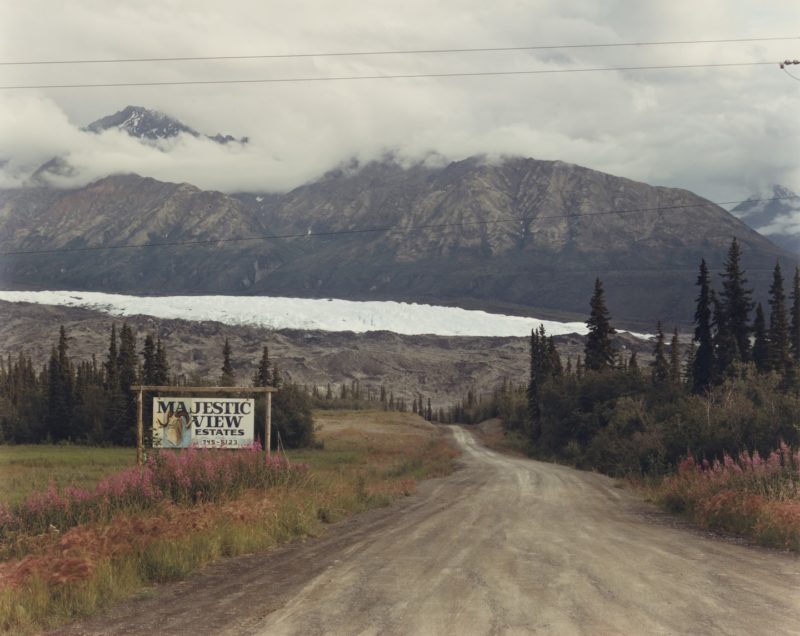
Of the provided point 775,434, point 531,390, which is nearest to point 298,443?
point 531,390

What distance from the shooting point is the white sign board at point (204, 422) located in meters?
24.3

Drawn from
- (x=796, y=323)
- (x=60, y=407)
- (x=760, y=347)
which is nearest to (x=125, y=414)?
(x=60, y=407)

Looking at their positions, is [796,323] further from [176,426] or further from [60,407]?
[60,407]

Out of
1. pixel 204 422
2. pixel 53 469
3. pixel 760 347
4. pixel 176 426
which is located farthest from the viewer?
pixel 760 347

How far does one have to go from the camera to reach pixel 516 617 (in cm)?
1023

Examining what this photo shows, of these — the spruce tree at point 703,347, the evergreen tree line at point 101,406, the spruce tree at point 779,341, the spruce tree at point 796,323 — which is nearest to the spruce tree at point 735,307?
the spruce tree at point 703,347

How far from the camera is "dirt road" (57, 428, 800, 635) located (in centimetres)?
1009

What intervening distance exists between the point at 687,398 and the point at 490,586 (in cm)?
4181

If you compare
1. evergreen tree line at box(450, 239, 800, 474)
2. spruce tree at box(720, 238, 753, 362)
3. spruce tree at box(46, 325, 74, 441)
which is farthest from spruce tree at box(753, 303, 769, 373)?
spruce tree at box(46, 325, 74, 441)

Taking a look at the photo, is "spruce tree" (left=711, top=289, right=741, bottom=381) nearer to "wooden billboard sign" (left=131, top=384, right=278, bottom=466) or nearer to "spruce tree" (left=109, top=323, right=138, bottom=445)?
"wooden billboard sign" (left=131, top=384, right=278, bottom=466)

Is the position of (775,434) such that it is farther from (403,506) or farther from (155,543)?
(155,543)

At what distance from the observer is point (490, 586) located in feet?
39.3

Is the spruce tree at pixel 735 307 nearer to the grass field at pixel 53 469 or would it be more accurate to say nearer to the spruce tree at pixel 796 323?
the spruce tree at pixel 796 323

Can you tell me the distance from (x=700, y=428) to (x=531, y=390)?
68.5 metres
